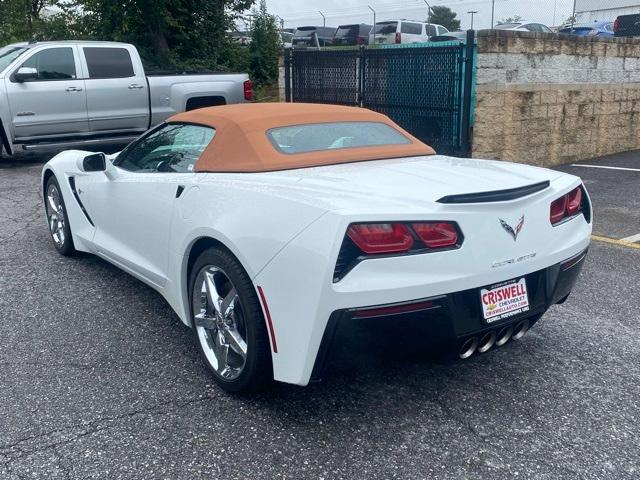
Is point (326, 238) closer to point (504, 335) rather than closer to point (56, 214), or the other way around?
point (504, 335)

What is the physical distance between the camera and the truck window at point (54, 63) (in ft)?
33.7

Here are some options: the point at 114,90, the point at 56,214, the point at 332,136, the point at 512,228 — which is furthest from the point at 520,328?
the point at 114,90

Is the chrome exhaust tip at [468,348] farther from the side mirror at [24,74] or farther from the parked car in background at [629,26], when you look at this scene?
the parked car in background at [629,26]

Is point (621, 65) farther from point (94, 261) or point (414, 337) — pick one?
point (414, 337)

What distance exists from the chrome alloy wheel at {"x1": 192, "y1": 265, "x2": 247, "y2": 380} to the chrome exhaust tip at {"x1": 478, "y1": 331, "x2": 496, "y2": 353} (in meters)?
1.06

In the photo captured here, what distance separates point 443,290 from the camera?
2.71 metres

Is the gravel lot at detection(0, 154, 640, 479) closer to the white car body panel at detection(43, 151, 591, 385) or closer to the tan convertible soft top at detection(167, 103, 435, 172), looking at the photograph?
the white car body panel at detection(43, 151, 591, 385)

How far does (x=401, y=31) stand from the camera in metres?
25.5

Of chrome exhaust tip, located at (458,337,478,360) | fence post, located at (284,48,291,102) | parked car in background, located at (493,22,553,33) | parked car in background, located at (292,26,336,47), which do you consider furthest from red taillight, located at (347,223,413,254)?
parked car in background, located at (292,26,336,47)

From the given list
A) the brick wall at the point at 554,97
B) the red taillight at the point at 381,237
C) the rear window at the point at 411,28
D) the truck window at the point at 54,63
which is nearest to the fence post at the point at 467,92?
the brick wall at the point at 554,97

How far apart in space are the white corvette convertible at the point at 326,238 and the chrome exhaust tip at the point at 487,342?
10 mm

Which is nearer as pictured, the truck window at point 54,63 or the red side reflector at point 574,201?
the red side reflector at point 574,201

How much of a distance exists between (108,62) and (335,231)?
941 cm

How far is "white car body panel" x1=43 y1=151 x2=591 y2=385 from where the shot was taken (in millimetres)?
2645
